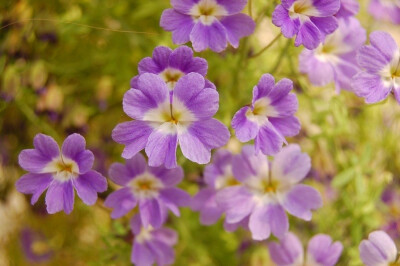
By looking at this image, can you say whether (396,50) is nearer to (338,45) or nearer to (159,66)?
(338,45)

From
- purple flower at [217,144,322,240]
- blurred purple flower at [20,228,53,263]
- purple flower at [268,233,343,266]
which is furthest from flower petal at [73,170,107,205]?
blurred purple flower at [20,228,53,263]

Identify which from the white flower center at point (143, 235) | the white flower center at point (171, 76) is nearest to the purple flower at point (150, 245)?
the white flower center at point (143, 235)

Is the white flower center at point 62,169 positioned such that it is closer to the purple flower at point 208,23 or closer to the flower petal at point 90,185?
the flower petal at point 90,185

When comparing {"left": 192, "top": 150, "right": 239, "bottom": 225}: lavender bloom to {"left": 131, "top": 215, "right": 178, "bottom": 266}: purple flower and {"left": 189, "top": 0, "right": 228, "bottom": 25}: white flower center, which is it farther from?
{"left": 189, "top": 0, "right": 228, "bottom": 25}: white flower center

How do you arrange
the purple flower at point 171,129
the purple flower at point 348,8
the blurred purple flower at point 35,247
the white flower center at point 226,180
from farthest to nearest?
1. the blurred purple flower at point 35,247
2. the white flower center at point 226,180
3. the purple flower at point 348,8
4. the purple flower at point 171,129

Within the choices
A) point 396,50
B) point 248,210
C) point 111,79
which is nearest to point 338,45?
point 396,50

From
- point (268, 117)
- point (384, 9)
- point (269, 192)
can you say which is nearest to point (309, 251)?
point (269, 192)

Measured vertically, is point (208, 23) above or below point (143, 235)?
above

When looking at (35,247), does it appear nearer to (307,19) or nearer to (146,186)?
(146,186)
